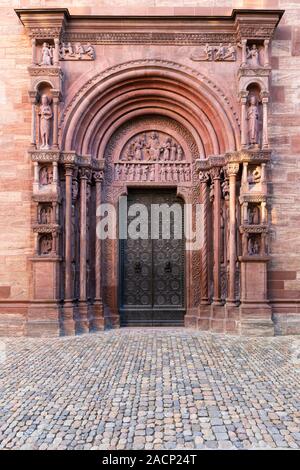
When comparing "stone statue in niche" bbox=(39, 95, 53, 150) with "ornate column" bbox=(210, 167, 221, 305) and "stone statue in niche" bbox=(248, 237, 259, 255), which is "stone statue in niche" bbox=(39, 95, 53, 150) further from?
"stone statue in niche" bbox=(248, 237, 259, 255)

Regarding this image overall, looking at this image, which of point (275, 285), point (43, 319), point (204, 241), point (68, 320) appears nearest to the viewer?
point (43, 319)

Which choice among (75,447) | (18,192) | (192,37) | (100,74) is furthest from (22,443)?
(192,37)

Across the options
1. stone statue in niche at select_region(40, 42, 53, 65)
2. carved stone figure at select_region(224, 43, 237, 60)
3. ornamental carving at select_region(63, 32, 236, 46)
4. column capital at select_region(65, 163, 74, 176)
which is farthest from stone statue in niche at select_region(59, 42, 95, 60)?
carved stone figure at select_region(224, 43, 237, 60)

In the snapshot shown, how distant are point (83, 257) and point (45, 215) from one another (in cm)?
125

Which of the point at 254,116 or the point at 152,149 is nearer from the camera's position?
the point at 254,116

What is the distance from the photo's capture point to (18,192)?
9211 millimetres

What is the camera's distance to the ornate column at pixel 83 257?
9.02 m

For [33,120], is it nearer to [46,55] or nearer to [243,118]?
[46,55]

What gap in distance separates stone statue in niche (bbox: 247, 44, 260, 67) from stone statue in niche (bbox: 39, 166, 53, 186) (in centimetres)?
501

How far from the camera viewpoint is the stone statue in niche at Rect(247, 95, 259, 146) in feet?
29.2

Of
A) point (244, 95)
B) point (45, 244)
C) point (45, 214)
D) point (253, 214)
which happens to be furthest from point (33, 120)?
point (253, 214)

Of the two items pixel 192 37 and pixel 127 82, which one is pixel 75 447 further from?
pixel 192 37

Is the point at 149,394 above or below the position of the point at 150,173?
below

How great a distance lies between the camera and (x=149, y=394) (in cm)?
502
